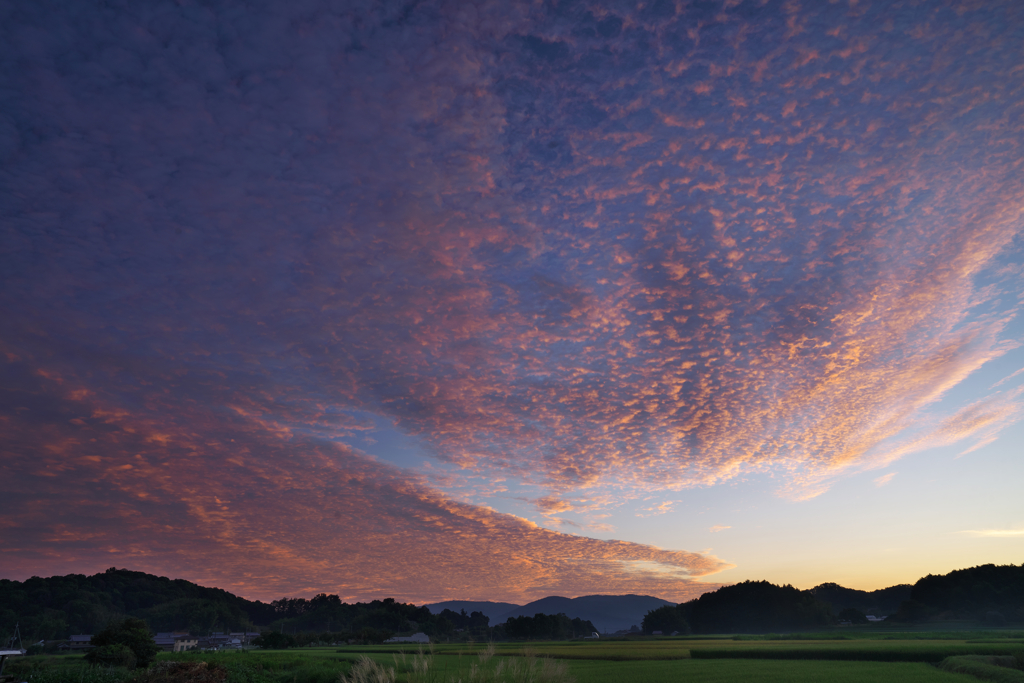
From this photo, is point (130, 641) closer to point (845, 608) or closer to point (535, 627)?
point (535, 627)

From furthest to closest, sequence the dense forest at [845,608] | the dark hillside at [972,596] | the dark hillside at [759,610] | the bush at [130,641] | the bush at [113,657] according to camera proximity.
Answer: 1. the dark hillside at [759,610]
2. the dense forest at [845,608]
3. the dark hillside at [972,596]
4. the bush at [130,641]
5. the bush at [113,657]

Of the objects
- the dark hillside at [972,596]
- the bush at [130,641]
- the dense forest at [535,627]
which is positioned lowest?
the dense forest at [535,627]

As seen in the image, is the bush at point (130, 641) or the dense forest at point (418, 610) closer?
the bush at point (130, 641)

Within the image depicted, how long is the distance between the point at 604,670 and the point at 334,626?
182m

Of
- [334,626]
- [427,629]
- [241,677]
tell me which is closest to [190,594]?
[334,626]

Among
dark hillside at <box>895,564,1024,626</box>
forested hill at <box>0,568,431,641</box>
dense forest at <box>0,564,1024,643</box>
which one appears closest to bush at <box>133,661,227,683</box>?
dense forest at <box>0,564,1024,643</box>

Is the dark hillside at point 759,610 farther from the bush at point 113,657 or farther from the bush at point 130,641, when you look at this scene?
the bush at point 113,657

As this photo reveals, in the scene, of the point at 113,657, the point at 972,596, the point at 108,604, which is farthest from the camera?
the point at 108,604

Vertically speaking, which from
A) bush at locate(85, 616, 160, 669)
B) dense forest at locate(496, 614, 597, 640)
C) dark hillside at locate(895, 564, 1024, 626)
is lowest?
dense forest at locate(496, 614, 597, 640)

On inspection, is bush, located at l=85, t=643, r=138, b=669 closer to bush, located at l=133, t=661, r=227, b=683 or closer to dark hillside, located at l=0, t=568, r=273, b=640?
bush, located at l=133, t=661, r=227, b=683

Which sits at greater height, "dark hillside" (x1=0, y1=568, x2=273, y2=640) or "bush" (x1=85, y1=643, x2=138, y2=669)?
"dark hillside" (x1=0, y1=568, x2=273, y2=640)

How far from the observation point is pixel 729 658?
53.5 meters

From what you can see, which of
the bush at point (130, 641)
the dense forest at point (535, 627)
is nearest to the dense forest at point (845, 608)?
the dense forest at point (535, 627)

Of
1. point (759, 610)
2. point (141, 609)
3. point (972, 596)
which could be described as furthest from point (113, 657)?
point (759, 610)
